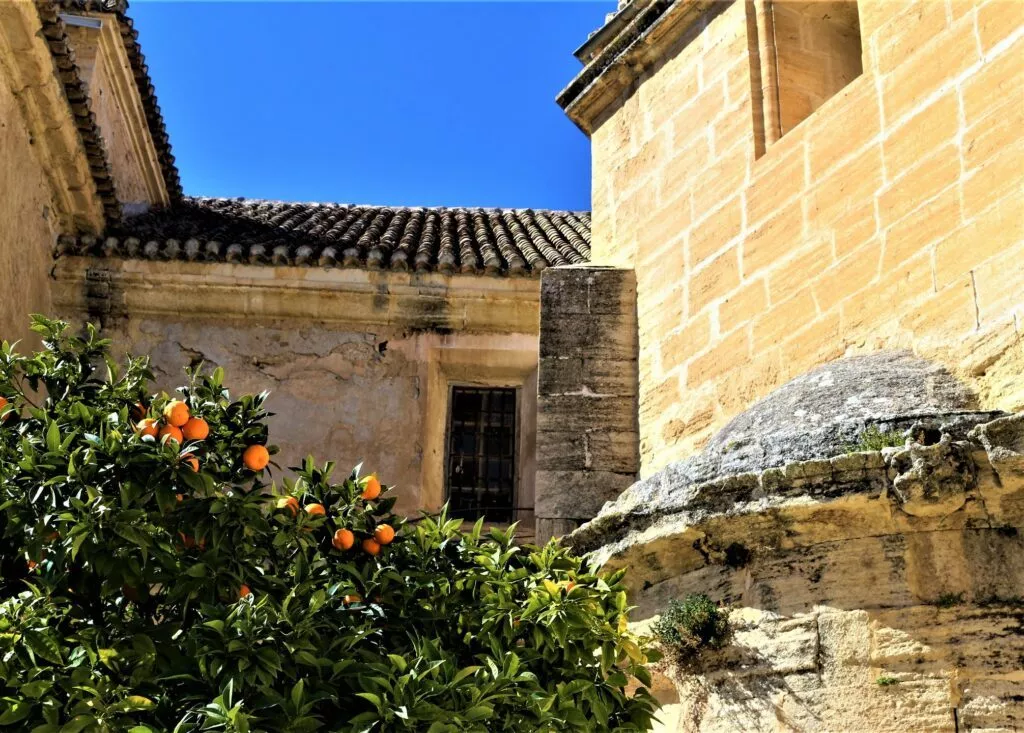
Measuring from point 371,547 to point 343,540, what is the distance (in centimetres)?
11

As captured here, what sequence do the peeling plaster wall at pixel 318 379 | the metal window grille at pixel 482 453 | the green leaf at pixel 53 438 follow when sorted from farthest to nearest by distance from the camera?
the metal window grille at pixel 482 453, the peeling plaster wall at pixel 318 379, the green leaf at pixel 53 438

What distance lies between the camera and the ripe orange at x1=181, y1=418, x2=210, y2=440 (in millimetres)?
4234

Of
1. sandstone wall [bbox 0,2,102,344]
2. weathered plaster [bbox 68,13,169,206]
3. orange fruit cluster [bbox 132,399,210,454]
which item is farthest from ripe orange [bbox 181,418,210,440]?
weathered plaster [bbox 68,13,169,206]

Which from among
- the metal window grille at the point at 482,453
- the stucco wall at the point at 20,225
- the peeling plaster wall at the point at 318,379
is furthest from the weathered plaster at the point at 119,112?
the metal window grille at the point at 482,453

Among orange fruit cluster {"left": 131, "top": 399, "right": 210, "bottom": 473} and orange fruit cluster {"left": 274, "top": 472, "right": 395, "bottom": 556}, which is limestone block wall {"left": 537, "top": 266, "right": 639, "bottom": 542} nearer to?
orange fruit cluster {"left": 274, "top": 472, "right": 395, "bottom": 556}

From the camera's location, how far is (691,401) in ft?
21.6

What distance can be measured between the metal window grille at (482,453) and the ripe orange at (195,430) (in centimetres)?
591

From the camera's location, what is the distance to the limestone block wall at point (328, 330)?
10422 millimetres

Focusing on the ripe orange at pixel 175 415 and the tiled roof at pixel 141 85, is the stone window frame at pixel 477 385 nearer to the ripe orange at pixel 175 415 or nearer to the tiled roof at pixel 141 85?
the tiled roof at pixel 141 85

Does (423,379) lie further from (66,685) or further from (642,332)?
(66,685)

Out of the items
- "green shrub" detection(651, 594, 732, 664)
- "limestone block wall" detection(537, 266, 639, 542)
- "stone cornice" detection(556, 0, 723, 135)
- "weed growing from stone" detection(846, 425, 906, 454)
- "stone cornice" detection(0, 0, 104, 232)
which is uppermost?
"stone cornice" detection(0, 0, 104, 232)

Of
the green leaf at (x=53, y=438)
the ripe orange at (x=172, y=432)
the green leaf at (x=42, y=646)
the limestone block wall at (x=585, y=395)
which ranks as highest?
the limestone block wall at (x=585, y=395)

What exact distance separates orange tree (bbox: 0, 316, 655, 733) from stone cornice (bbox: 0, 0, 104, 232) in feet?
17.5

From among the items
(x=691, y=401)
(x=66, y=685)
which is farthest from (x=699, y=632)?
(x=66, y=685)
